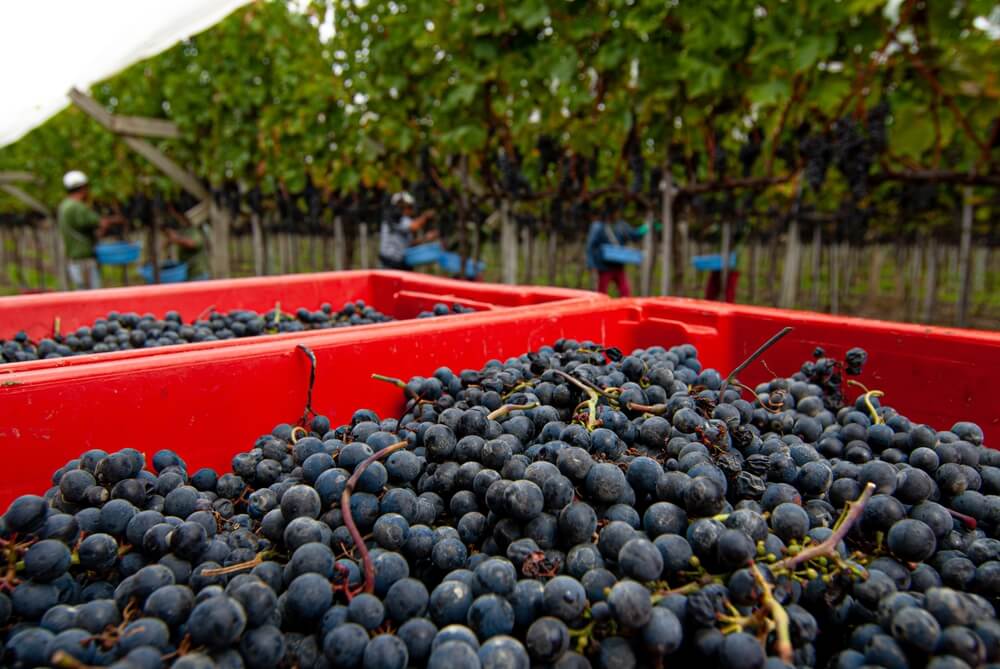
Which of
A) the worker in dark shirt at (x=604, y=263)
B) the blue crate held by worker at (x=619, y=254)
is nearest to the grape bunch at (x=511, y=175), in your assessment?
the blue crate held by worker at (x=619, y=254)

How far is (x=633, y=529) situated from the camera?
2.63 ft

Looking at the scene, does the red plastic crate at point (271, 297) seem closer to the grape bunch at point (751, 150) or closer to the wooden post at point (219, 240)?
the grape bunch at point (751, 150)

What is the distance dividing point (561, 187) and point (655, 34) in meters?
1.65

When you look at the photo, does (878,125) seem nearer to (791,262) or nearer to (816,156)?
(816,156)

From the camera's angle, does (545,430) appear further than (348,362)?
No

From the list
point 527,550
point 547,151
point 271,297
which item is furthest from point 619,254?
point 527,550

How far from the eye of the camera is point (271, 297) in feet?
8.47

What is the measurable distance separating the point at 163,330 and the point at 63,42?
1.61 meters

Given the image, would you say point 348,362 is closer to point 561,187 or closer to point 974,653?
point 974,653

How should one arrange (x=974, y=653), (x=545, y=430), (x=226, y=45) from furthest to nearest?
(x=226, y=45)
(x=545, y=430)
(x=974, y=653)

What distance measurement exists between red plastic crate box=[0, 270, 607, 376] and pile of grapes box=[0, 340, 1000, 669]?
40.4 inches

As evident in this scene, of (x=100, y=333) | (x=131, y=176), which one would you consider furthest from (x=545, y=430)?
(x=131, y=176)

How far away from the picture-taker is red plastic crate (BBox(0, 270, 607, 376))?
2104mm

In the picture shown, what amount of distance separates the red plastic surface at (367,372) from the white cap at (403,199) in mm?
5674
